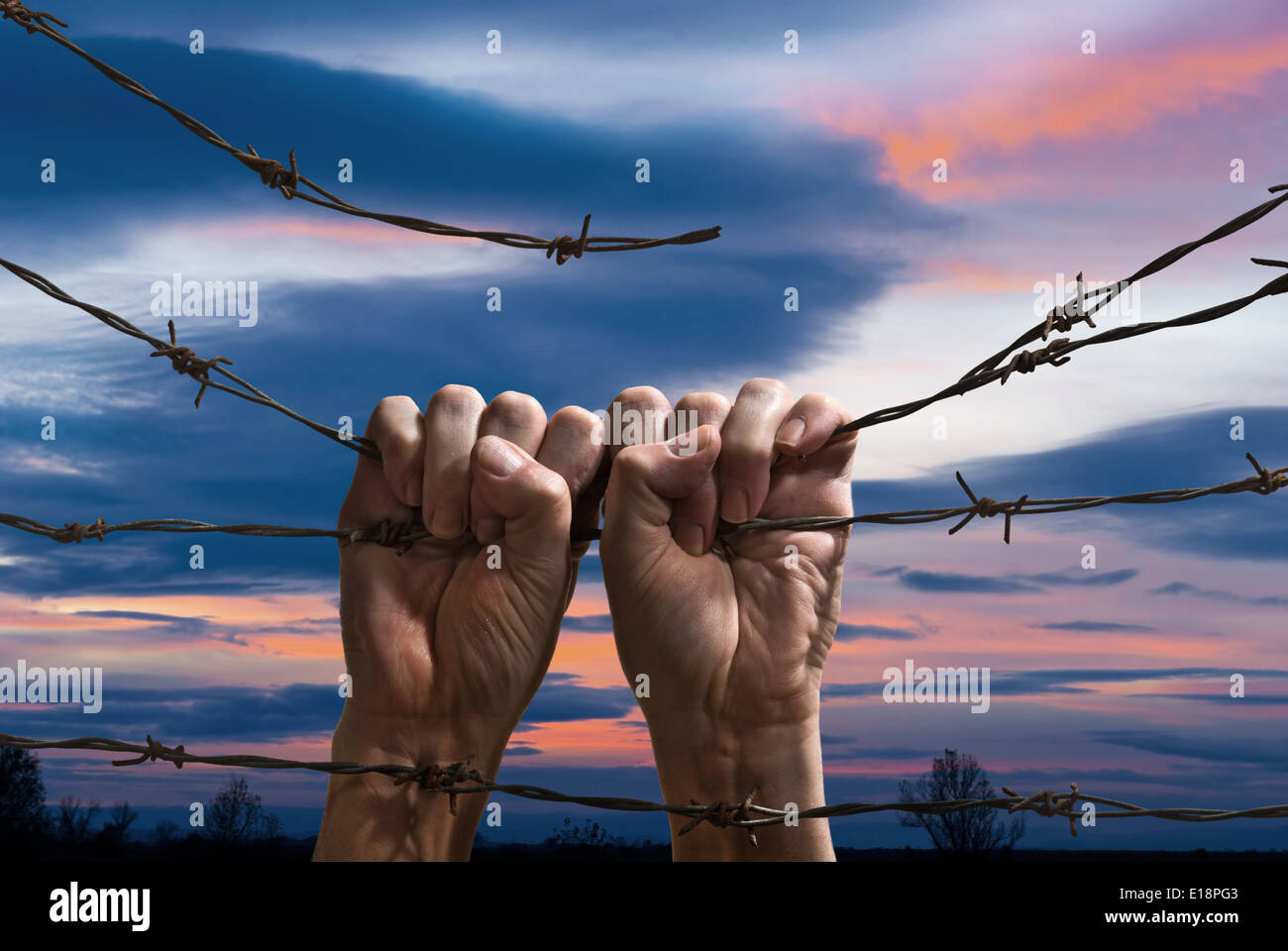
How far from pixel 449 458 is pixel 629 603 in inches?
18.3

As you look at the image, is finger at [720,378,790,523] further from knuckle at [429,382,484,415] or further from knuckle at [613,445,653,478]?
knuckle at [429,382,484,415]

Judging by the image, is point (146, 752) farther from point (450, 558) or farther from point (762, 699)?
point (762, 699)

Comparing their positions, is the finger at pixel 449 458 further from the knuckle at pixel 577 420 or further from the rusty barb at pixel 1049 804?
the rusty barb at pixel 1049 804

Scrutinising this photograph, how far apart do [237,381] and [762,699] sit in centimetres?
124

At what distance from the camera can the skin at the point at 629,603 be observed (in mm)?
1909

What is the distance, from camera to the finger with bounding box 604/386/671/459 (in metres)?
1.95

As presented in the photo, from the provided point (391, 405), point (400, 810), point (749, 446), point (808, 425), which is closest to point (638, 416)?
point (749, 446)

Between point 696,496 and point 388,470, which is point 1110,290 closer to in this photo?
point 696,496

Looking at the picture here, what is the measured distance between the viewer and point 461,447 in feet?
6.46

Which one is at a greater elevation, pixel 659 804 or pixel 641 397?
pixel 641 397

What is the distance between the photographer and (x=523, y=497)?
1880 mm

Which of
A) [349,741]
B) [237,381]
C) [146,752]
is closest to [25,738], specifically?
[146,752]

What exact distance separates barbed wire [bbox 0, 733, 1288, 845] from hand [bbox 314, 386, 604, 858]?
113mm
